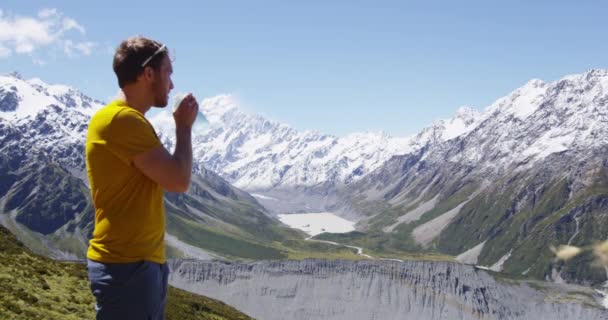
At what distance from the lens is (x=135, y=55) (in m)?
7.50

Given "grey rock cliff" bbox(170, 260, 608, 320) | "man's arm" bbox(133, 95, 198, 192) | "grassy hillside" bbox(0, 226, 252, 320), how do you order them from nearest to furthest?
"man's arm" bbox(133, 95, 198, 192) → "grassy hillside" bbox(0, 226, 252, 320) → "grey rock cliff" bbox(170, 260, 608, 320)

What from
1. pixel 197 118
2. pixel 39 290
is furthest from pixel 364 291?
pixel 197 118

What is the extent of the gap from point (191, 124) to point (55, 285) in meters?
22.7

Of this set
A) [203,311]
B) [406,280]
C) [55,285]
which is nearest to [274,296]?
[406,280]

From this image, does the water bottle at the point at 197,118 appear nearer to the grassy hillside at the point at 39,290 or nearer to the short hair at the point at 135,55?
the short hair at the point at 135,55

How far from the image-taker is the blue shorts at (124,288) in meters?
7.29

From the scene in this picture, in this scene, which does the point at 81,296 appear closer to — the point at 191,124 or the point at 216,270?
the point at 191,124

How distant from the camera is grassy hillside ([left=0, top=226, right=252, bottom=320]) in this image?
66.2ft

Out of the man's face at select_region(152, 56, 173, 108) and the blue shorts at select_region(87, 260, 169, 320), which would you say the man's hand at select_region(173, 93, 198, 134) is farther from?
the blue shorts at select_region(87, 260, 169, 320)

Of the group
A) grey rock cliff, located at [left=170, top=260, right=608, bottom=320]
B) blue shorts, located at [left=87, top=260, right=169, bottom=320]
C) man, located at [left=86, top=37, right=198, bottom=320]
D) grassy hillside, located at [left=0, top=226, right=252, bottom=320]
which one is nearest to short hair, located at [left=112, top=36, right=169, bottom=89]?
man, located at [left=86, top=37, right=198, bottom=320]

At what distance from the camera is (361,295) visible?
461 ft

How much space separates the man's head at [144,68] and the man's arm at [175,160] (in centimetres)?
44

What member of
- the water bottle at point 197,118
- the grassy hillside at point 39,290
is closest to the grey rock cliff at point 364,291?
the grassy hillside at point 39,290

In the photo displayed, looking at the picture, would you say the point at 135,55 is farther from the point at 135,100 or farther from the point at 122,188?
the point at 122,188
